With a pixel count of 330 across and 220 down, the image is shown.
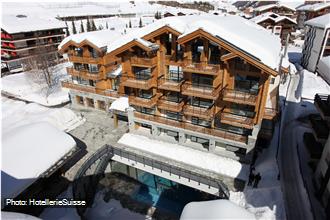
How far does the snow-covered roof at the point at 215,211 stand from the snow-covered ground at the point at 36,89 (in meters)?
31.0

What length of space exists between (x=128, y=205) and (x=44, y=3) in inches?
6673

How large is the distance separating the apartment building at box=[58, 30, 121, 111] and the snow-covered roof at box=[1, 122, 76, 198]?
34.3ft

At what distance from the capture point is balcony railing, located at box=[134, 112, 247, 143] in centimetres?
2155

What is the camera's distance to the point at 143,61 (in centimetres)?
2250

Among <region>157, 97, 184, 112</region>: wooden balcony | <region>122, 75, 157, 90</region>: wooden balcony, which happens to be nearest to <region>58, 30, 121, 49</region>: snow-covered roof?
<region>122, 75, 157, 90</region>: wooden balcony

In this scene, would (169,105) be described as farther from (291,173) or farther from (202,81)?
(291,173)

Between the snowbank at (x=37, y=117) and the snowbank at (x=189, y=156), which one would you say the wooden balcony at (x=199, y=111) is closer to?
the snowbank at (x=189, y=156)

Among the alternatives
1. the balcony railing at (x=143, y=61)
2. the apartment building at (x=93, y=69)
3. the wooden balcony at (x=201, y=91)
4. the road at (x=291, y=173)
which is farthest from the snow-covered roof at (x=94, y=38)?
the road at (x=291, y=173)

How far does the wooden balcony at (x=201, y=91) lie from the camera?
20359 mm

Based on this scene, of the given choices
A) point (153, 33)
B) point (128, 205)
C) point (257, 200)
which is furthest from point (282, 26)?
point (128, 205)

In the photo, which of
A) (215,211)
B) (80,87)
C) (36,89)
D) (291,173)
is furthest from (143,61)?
(36,89)

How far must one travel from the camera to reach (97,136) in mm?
27656

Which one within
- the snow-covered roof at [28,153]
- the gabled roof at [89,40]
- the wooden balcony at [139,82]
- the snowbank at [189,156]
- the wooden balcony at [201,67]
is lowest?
the snowbank at [189,156]

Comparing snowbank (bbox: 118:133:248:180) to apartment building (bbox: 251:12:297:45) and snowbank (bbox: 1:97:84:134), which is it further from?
apartment building (bbox: 251:12:297:45)
